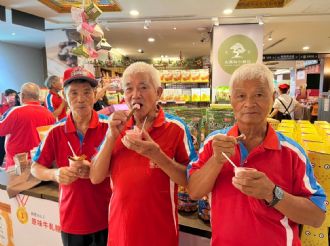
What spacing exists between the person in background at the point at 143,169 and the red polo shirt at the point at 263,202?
0.25 metres

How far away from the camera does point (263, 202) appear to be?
99cm

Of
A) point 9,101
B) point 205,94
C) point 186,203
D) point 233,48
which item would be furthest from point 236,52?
point 9,101

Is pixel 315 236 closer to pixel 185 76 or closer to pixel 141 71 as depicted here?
pixel 141 71

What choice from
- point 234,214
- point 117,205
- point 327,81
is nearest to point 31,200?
point 117,205

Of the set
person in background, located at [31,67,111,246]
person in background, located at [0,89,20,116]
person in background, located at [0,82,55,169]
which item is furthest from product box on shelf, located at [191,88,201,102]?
person in background, located at [0,89,20,116]

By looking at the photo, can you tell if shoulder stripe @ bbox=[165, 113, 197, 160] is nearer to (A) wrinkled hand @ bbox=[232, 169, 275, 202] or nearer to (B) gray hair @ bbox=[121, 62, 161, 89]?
(B) gray hair @ bbox=[121, 62, 161, 89]

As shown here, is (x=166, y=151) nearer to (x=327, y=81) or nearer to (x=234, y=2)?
(x=234, y=2)

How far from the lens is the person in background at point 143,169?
1187 mm

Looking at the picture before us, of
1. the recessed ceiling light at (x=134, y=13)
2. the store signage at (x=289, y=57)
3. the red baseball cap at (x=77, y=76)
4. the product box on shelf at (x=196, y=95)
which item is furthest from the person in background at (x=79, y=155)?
the store signage at (x=289, y=57)

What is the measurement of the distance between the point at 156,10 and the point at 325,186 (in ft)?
17.7

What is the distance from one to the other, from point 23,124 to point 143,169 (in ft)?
9.05

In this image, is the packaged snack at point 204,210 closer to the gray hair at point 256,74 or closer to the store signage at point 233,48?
the gray hair at point 256,74

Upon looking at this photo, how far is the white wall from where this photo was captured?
9.58 m

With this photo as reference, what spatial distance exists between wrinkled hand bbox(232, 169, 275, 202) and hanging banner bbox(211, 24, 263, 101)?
19.5 feet
